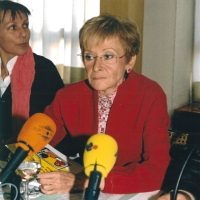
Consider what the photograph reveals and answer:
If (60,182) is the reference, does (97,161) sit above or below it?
above

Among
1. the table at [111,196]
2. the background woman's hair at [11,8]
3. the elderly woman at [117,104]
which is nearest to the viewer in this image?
the table at [111,196]

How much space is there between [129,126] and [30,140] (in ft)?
1.86

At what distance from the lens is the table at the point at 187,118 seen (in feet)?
8.75

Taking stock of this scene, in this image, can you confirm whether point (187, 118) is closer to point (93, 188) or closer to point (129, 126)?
point (129, 126)

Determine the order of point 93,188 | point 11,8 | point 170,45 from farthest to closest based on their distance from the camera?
1. point 170,45
2. point 11,8
3. point 93,188

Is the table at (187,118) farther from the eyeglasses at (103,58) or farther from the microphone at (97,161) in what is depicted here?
the microphone at (97,161)

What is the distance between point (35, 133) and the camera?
647 mm

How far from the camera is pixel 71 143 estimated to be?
4.28 ft

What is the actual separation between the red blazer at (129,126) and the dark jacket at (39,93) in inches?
26.2

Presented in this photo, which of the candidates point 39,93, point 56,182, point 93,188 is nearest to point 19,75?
point 39,93

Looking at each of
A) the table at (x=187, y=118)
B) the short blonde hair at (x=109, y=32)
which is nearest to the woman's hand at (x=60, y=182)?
the short blonde hair at (x=109, y=32)

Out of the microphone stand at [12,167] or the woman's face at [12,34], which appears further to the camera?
the woman's face at [12,34]

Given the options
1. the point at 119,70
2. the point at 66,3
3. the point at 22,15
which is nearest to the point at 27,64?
the point at 22,15

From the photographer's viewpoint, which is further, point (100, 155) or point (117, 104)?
point (117, 104)
